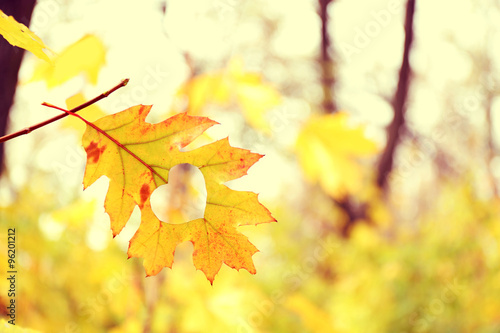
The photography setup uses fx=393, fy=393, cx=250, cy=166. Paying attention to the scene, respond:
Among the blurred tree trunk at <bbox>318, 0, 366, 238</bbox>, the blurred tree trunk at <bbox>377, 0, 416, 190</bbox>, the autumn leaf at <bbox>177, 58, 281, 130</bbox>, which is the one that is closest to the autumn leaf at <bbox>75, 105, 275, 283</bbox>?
the autumn leaf at <bbox>177, 58, 281, 130</bbox>

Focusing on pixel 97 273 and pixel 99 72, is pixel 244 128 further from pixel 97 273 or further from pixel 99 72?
pixel 99 72

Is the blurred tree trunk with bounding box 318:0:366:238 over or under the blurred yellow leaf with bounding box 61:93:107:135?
under

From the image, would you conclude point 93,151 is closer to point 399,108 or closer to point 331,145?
point 331,145

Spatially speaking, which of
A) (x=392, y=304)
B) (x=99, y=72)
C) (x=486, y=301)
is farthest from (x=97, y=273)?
(x=486, y=301)

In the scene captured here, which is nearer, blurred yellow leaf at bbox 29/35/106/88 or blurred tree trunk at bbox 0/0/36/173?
blurred tree trunk at bbox 0/0/36/173

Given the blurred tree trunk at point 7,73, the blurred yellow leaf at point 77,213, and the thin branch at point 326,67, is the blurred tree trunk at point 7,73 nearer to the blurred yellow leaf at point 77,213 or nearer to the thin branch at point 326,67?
the blurred yellow leaf at point 77,213

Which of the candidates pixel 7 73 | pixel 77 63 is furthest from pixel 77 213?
pixel 7 73

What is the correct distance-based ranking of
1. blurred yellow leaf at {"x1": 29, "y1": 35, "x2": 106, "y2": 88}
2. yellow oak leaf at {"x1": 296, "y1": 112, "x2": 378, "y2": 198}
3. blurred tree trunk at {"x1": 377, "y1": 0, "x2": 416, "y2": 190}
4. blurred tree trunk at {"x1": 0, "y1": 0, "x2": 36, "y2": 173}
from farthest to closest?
blurred tree trunk at {"x1": 377, "y1": 0, "x2": 416, "y2": 190} < yellow oak leaf at {"x1": 296, "y1": 112, "x2": 378, "y2": 198} < blurred yellow leaf at {"x1": 29, "y1": 35, "x2": 106, "y2": 88} < blurred tree trunk at {"x1": 0, "y1": 0, "x2": 36, "y2": 173}

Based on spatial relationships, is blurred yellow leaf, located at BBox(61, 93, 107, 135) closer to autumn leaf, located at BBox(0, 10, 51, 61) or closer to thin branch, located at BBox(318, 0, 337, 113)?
autumn leaf, located at BBox(0, 10, 51, 61)
